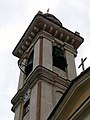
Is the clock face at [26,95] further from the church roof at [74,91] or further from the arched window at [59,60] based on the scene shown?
the church roof at [74,91]

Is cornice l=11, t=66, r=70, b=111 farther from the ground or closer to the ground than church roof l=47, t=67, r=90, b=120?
closer to the ground

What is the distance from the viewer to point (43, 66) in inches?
760

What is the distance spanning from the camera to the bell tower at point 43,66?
680 inches

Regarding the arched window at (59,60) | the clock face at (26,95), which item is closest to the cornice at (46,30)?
the arched window at (59,60)

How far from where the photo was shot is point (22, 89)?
64.6ft

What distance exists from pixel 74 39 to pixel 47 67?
506cm

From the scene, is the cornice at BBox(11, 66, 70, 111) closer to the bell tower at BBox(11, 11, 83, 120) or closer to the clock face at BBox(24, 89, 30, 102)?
the bell tower at BBox(11, 11, 83, 120)

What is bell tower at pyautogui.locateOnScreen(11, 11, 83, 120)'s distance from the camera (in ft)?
→ 56.7

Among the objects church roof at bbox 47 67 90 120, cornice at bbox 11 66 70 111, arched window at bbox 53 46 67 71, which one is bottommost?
cornice at bbox 11 66 70 111

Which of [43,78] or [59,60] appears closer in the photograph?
[43,78]

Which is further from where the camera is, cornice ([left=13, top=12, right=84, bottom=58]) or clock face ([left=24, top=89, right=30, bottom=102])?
cornice ([left=13, top=12, right=84, bottom=58])

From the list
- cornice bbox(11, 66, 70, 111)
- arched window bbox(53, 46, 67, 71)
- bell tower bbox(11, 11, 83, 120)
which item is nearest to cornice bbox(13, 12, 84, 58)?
bell tower bbox(11, 11, 83, 120)

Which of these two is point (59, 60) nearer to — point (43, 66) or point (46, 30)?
point (43, 66)

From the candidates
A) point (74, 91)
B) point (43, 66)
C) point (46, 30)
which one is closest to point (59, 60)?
point (43, 66)
